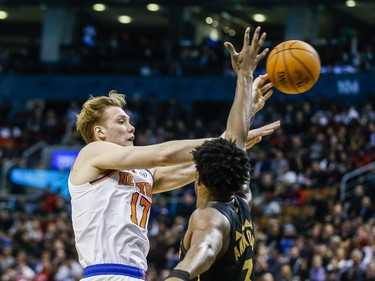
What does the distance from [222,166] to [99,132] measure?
1.47 m

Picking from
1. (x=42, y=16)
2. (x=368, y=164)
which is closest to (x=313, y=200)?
(x=368, y=164)

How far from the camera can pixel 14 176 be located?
29422mm

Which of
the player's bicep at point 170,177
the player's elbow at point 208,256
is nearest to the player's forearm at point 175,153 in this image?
the player's elbow at point 208,256

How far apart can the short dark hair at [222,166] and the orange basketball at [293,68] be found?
1.36 meters

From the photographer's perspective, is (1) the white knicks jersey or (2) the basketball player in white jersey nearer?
(2) the basketball player in white jersey

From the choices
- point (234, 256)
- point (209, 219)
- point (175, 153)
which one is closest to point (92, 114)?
point (175, 153)

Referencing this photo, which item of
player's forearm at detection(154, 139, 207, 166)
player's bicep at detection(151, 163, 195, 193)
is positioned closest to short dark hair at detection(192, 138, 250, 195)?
player's forearm at detection(154, 139, 207, 166)

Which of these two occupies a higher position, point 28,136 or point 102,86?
point 102,86

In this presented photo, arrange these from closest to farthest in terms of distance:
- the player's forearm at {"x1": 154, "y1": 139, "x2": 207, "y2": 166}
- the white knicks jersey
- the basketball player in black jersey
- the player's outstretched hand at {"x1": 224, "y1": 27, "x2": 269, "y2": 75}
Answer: the basketball player in black jersey, the player's forearm at {"x1": 154, "y1": 139, "x2": 207, "y2": 166}, the player's outstretched hand at {"x1": 224, "y1": 27, "x2": 269, "y2": 75}, the white knicks jersey

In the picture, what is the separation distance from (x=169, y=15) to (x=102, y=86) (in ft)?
16.9

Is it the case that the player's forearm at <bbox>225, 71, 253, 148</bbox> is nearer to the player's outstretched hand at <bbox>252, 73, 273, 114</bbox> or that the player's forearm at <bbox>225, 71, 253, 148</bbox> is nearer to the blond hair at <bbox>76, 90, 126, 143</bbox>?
the player's outstretched hand at <bbox>252, 73, 273, 114</bbox>

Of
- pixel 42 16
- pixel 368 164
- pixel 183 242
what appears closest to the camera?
pixel 183 242

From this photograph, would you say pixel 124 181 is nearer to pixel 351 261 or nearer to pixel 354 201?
pixel 351 261

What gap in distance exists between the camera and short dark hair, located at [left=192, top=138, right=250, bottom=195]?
5.47 meters
